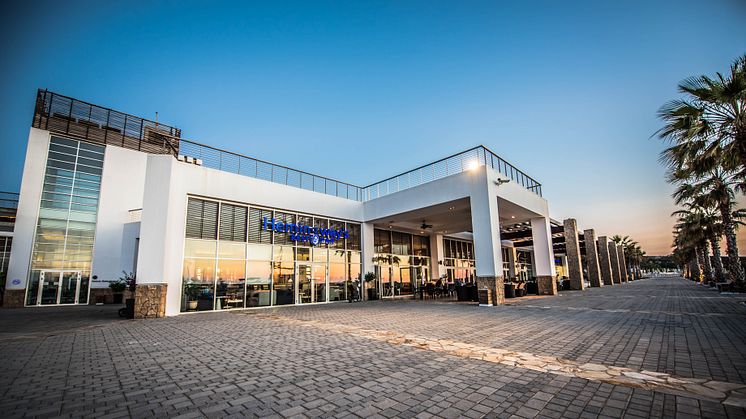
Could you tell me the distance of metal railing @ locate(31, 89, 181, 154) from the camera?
18.4 meters

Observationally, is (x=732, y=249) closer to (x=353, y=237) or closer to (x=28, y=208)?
(x=353, y=237)

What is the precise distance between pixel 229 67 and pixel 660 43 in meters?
22.1

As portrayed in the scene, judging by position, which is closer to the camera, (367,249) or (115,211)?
(367,249)

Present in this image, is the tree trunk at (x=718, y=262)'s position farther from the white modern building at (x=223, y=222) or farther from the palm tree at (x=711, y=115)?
the palm tree at (x=711, y=115)

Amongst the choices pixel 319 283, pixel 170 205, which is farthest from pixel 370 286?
pixel 170 205

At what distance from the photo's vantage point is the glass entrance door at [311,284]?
51.0ft

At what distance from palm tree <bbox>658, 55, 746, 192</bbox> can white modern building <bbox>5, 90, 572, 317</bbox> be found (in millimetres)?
5990

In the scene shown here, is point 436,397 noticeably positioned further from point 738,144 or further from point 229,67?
point 229,67

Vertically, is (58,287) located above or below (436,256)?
below

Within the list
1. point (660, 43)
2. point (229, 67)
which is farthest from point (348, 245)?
point (660, 43)

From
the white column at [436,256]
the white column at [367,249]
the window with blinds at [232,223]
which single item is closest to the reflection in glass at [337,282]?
the white column at [367,249]

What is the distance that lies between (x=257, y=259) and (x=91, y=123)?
16.7 meters

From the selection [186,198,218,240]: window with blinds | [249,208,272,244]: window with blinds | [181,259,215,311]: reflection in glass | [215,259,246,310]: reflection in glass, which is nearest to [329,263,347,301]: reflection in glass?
[249,208,272,244]: window with blinds

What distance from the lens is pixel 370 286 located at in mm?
18672
